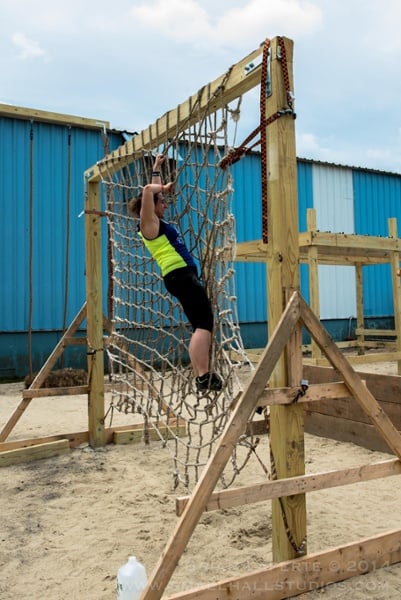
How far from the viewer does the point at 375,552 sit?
2219 mm

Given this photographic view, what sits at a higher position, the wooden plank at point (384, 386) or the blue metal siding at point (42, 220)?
the blue metal siding at point (42, 220)

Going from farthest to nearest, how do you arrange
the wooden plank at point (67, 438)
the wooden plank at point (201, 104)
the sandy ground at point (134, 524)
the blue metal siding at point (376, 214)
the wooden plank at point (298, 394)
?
the blue metal siding at point (376, 214) < the wooden plank at point (67, 438) < the wooden plank at point (201, 104) < the sandy ground at point (134, 524) < the wooden plank at point (298, 394)

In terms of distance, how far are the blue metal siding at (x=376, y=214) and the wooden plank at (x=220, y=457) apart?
34.6 ft

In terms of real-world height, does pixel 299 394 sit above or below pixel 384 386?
above

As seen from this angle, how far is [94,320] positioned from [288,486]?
2696 mm

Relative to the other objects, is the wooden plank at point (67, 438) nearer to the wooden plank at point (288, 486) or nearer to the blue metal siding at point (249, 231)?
the wooden plank at point (288, 486)

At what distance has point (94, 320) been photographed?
4.34m

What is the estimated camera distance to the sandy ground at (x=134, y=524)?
2.15m

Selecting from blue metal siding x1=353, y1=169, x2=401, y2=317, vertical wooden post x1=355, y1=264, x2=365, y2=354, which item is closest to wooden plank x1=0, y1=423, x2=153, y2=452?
vertical wooden post x1=355, y1=264, x2=365, y2=354

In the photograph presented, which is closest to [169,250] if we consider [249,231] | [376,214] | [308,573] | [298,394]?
[298,394]

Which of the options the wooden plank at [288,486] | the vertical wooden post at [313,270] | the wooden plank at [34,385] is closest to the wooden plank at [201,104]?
the wooden plank at [34,385]

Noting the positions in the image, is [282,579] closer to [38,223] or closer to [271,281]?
[271,281]

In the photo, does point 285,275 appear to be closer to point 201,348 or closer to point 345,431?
point 201,348

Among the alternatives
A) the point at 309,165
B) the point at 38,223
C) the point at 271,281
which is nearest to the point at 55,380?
the point at 38,223
